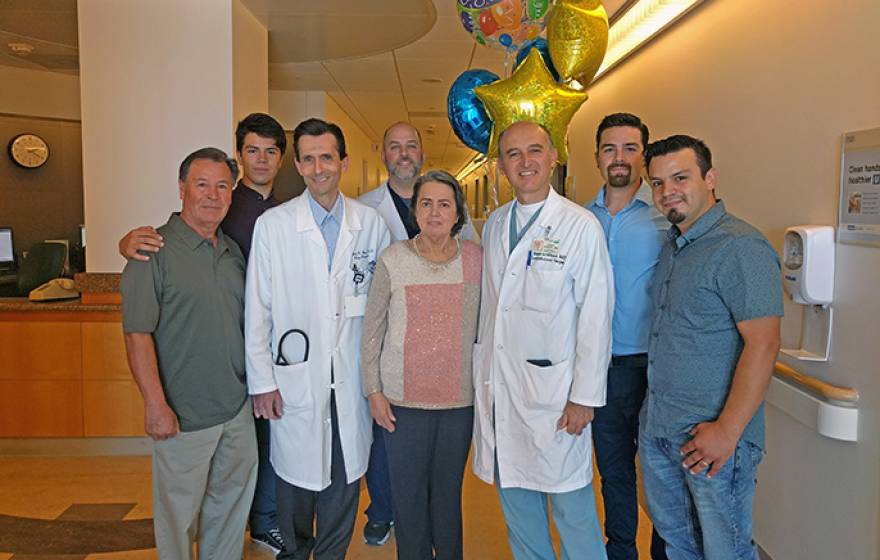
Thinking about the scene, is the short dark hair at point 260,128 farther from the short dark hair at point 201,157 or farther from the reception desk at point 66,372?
the reception desk at point 66,372

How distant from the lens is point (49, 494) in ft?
11.0

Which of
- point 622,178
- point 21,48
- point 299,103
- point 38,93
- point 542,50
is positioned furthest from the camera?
point 299,103

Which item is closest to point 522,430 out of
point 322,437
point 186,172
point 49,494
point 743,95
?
point 322,437

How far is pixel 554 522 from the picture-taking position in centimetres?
206

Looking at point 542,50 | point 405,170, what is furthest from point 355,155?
point 405,170

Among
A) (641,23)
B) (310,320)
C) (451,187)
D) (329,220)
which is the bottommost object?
(310,320)

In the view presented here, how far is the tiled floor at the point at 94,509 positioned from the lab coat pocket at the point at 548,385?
1.10m

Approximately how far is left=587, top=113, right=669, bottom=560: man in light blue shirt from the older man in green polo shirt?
1.34 m

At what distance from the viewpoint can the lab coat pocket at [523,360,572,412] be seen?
189 cm

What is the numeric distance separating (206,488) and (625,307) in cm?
162

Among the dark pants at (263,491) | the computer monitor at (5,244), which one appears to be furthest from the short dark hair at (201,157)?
the computer monitor at (5,244)

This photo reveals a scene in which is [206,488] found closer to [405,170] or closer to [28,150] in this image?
[405,170]

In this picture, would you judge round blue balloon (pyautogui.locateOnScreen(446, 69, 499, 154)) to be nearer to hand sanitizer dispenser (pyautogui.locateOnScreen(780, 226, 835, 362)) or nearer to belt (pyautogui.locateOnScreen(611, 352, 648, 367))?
belt (pyautogui.locateOnScreen(611, 352, 648, 367))

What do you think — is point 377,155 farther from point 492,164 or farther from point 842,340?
point 842,340
